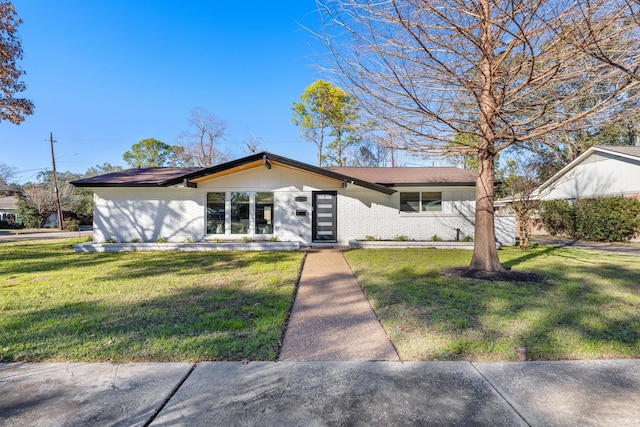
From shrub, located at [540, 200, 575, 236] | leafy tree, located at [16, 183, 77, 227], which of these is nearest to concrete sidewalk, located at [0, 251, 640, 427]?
shrub, located at [540, 200, 575, 236]

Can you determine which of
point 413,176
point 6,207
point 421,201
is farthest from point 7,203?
point 421,201

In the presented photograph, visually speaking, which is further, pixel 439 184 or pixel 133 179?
pixel 133 179

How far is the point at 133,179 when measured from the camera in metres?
12.6

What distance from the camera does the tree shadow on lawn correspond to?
309cm

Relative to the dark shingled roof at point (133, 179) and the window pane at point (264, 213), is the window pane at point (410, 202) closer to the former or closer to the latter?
the window pane at point (264, 213)

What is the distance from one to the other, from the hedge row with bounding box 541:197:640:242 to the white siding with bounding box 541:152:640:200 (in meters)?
1.37

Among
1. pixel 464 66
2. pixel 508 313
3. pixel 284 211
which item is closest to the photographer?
pixel 508 313

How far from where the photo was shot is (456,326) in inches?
148

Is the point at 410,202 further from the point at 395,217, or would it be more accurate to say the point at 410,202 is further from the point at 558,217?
the point at 558,217

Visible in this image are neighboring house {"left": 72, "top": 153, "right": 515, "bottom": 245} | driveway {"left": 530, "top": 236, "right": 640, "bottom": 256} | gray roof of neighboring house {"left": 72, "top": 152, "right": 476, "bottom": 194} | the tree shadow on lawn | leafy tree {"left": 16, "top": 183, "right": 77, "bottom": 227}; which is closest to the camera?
the tree shadow on lawn

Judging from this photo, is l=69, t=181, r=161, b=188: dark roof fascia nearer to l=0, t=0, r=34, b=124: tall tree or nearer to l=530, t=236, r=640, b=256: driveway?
l=0, t=0, r=34, b=124: tall tree

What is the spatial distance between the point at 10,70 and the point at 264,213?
38.2 ft

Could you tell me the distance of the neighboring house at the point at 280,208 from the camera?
39.8ft

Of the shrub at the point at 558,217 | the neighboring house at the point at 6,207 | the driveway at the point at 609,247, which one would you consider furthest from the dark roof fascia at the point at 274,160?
the neighboring house at the point at 6,207
